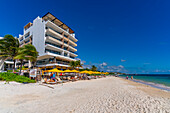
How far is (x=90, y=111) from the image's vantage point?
4316 mm

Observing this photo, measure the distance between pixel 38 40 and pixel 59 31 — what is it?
8.20 m

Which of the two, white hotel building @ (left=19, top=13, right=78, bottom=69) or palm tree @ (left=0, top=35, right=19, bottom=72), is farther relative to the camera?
white hotel building @ (left=19, top=13, right=78, bottom=69)

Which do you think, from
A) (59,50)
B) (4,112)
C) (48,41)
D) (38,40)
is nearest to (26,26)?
(38,40)

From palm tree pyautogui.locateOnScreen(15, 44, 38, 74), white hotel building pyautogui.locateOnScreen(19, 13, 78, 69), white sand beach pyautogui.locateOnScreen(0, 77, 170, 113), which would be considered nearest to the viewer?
white sand beach pyautogui.locateOnScreen(0, 77, 170, 113)

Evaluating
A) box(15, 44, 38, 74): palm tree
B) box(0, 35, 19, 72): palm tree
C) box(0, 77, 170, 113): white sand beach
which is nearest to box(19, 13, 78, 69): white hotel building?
box(15, 44, 38, 74): palm tree

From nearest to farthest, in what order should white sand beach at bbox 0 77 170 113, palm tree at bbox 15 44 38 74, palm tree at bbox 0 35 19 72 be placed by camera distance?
1. white sand beach at bbox 0 77 170 113
2. palm tree at bbox 15 44 38 74
3. palm tree at bbox 0 35 19 72

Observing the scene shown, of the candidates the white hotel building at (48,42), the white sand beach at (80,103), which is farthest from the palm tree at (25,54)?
the white sand beach at (80,103)

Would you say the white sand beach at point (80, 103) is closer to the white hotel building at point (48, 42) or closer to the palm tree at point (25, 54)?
the palm tree at point (25, 54)

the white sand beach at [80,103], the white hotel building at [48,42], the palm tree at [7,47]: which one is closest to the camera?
the white sand beach at [80,103]

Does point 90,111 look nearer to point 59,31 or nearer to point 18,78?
point 18,78

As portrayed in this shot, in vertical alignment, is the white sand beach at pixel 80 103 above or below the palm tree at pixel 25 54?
below

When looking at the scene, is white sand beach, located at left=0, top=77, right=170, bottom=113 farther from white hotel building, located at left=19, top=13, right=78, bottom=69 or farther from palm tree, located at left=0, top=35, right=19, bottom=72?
white hotel building, located at left=19, top=13, right=78, bottom=69

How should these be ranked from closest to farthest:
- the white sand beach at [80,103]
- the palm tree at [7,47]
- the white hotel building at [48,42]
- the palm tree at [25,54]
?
the white sand beach at [80,103] → the palm tree at [25,54] → the palm tree at [7,47] → the white hotel building at [48,42]

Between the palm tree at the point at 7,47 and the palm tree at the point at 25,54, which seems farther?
the palm tree at the point at 7,47
